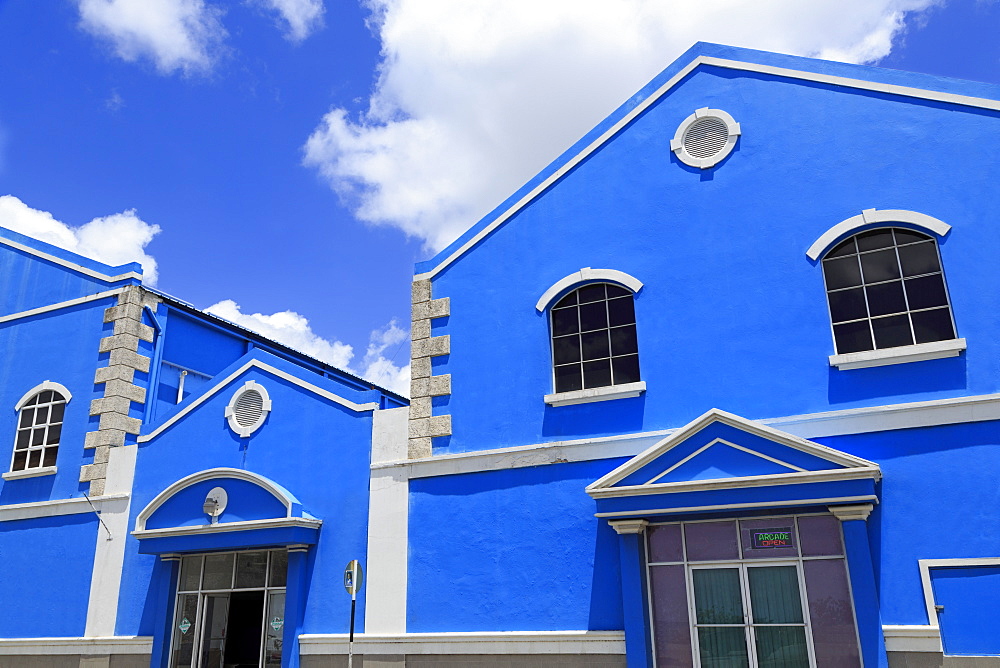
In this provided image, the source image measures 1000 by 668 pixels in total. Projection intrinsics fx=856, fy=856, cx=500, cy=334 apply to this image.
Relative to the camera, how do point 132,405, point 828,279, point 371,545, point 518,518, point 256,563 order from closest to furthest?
point 828,279 < point 518,518 < point 371,545 < point 256,563 < point 132,405

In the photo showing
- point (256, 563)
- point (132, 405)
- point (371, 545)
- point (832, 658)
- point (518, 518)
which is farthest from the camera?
point (132, 405)

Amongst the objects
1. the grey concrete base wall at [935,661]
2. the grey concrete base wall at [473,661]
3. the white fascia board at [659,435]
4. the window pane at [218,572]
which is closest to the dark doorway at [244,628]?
the window pane at [218,572]

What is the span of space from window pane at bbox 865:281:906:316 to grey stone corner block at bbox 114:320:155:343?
13.7 m

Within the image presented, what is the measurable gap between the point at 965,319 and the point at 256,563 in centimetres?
1167

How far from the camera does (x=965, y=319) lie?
36.1 ft

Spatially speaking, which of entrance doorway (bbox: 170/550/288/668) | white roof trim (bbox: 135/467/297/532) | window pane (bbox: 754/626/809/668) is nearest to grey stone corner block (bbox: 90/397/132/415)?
white roof trim (bbox: 135/467/297/532)

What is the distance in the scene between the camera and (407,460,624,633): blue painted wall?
1209 cm

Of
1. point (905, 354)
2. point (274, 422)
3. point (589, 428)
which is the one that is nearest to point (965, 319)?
point (905, 354)

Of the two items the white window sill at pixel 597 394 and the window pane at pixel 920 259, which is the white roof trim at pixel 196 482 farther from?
the window pane at pixel 920 259

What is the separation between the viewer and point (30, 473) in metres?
17.0

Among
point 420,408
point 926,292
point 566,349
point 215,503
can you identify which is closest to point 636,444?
point 566,349

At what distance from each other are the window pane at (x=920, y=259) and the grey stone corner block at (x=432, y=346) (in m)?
7.04

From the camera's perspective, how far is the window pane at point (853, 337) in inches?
455

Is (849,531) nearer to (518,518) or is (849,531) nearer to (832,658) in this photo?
(832,658)
